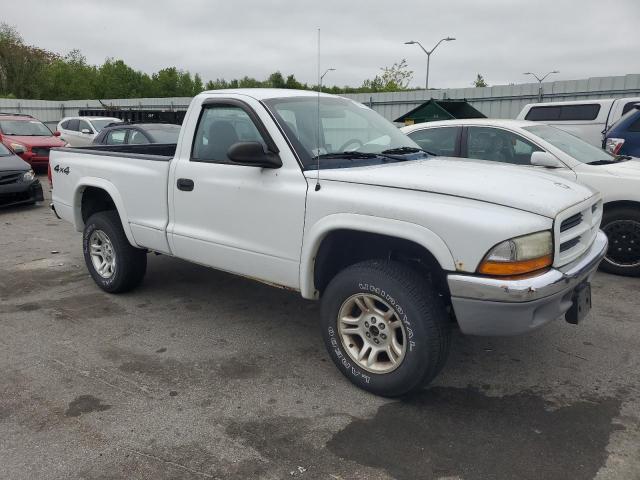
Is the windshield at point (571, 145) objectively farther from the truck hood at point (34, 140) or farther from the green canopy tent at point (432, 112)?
the truck hood at point (34, 140)

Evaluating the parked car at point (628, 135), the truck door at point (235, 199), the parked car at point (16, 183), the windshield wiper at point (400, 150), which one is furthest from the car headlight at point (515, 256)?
the parked car at point (16, 183)

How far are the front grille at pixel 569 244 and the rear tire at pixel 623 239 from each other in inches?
109

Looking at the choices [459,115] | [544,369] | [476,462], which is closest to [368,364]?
[476,462]

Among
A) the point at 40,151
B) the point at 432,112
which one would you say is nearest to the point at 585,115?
the point at 432,112

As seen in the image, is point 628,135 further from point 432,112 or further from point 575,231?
point 575,231

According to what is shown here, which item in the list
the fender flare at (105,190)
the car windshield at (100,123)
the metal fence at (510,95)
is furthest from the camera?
the car windshield at (100,123)

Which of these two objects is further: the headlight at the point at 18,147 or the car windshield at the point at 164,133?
the headlight at the point at 18,147

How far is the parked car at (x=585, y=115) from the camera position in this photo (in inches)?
431

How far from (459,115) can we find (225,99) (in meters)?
10.1

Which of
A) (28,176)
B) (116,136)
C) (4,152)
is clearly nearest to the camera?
(28,176)

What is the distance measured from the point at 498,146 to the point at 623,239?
1.67 metres

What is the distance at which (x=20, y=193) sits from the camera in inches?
399

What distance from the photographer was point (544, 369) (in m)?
3.76

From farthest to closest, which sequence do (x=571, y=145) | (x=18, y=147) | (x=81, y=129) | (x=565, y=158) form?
(x=81, y=129)
(x=18, y=147)
(x=571, y=145)
(x=565, y=158)
